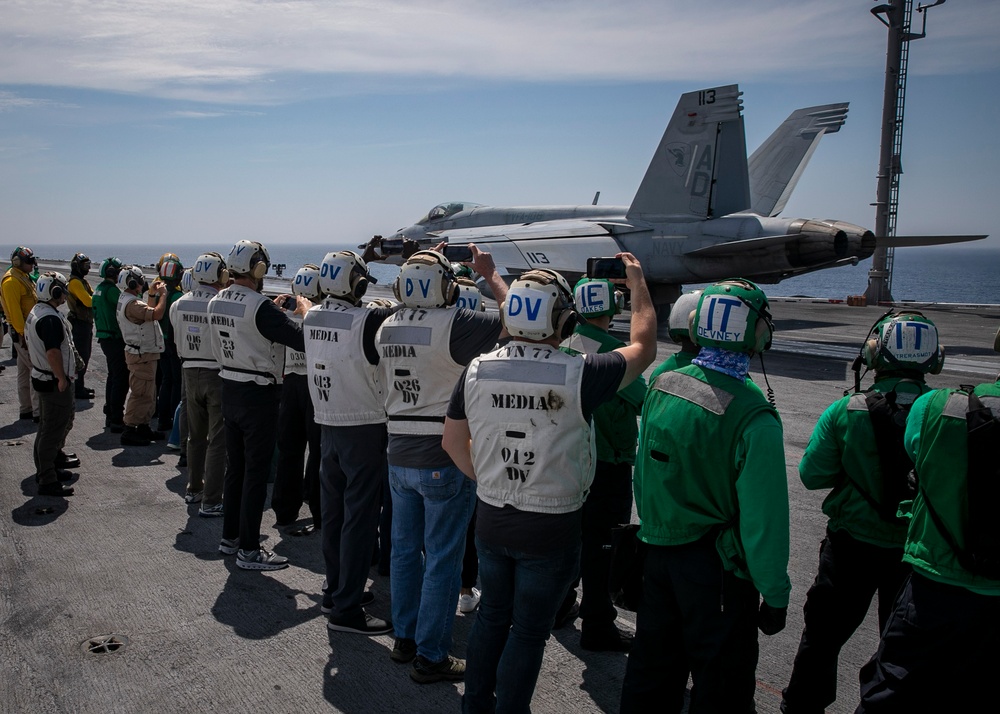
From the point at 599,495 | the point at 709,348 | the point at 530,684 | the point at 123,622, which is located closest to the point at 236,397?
the point at 123,622

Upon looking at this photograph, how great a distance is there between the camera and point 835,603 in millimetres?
3600

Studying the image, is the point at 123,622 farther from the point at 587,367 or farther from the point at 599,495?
the point at 587,367

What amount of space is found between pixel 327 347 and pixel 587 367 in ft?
7.08

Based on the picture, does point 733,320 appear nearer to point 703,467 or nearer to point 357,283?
point 703,467

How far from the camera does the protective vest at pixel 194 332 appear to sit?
6391mm

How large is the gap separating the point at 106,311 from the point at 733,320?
30.6ft

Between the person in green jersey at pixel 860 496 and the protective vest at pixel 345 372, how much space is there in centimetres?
267

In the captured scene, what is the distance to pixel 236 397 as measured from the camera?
560cm

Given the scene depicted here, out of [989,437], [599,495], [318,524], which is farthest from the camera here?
[318,524]

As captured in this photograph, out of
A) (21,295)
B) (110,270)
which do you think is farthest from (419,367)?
(21,295)

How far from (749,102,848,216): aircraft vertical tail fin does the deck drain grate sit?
25.2 meters

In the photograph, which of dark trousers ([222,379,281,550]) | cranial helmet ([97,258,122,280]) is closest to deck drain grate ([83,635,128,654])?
dark trousers ([222,379,281,550])

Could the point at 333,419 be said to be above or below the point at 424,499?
above

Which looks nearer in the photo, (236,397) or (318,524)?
(236,397)
